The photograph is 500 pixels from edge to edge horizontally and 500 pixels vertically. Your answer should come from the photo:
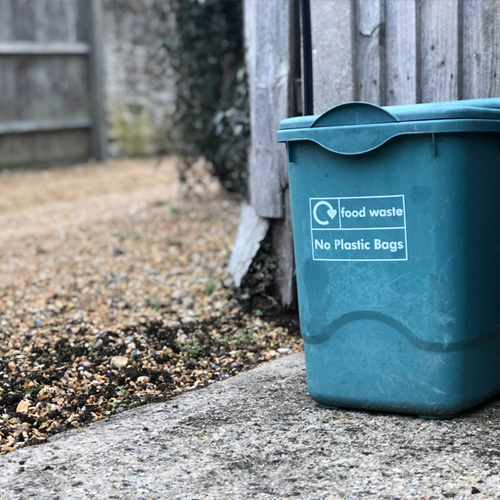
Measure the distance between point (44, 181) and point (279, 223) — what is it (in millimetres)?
5938

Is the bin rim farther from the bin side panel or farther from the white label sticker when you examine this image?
the white label sticker

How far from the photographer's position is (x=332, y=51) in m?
3.55

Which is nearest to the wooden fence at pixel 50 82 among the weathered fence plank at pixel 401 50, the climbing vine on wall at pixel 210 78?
the climbing vine on wall at pixel 210 78

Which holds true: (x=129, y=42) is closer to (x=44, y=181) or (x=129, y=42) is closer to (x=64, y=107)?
(x=64, y=107)

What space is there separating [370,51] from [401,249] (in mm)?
1182

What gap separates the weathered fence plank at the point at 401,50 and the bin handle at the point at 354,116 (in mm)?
760

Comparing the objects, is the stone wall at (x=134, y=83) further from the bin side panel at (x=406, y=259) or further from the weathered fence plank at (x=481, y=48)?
the bin side panel at (x=406, y=259)

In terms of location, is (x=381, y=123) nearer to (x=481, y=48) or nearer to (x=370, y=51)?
(x=481, y=48)

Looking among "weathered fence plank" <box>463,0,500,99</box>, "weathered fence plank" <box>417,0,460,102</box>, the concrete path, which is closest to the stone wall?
"weathered fence plank" <box>417,0,460,102</box>

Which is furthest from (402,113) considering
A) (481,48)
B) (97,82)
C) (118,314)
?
(97,82)

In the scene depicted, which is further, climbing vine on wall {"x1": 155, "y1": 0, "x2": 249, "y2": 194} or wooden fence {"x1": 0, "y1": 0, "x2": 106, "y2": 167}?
wooden fence {"x1": 0, "y1": 0, "x2": 106, "y2": 167}

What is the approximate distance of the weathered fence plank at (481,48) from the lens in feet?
10.3

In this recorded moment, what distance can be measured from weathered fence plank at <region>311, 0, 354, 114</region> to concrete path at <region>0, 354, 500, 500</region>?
1396mm

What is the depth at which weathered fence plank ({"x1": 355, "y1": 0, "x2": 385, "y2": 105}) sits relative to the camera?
11.3 feet
